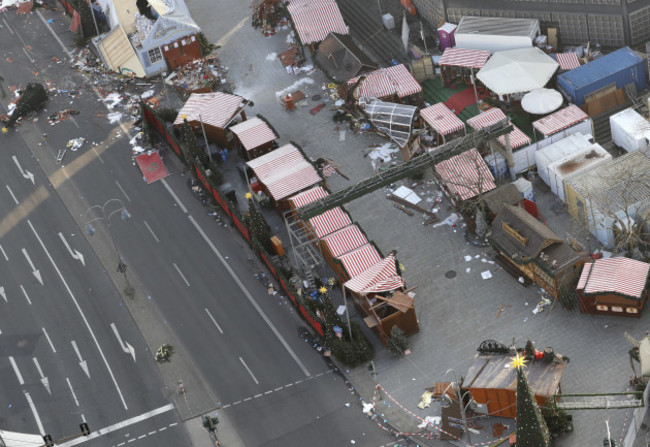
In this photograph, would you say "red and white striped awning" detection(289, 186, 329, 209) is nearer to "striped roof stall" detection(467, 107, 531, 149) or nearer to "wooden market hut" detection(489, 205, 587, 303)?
"striped roof stall" detection(467, 107, 531, 149)

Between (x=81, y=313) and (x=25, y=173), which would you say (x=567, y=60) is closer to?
(x=81, y=313)

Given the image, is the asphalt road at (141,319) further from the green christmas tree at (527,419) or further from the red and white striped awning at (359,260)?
the green christmas tree at (527,419)

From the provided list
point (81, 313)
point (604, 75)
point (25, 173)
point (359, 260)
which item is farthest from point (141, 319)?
point (604, 75)

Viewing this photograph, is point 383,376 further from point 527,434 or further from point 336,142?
point 336,142

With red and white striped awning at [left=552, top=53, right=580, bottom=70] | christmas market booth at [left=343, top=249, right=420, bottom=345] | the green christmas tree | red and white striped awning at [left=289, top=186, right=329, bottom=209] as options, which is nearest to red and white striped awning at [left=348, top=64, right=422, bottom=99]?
red and white striped awning at [left=552, top=53, right=580, bottom=70]

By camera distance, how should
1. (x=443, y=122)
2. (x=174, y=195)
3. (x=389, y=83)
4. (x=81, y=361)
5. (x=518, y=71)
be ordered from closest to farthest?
1. (x=81, y=361)
2. (x=443, y=122)
3. (x=518, y=71)
4. (x=174, y=195)
5. (x=389, y=83)

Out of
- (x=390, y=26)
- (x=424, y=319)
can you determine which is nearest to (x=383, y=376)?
(x=424, y=319)

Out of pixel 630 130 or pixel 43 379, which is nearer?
pixel 43 379

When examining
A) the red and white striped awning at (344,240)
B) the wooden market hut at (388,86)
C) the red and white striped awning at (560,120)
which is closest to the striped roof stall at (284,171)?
the red and white striped awning at (344,240)
